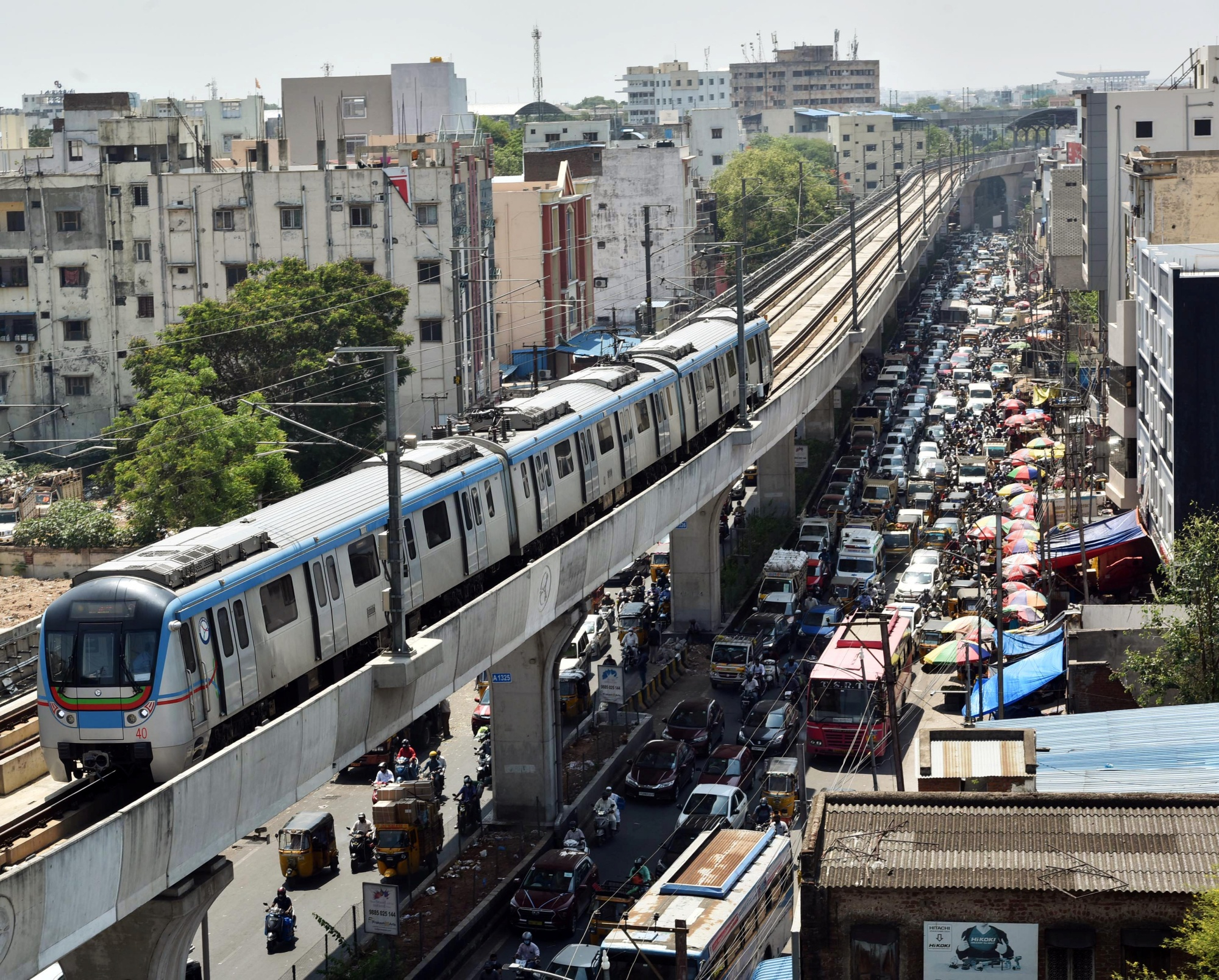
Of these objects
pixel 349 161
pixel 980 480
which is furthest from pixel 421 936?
pixel 349 161

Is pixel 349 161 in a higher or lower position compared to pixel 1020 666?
higher

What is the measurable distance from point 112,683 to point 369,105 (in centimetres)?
7314

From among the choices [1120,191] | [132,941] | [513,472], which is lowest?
[132,941]

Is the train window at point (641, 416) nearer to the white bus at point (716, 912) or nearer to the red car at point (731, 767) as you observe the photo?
the red car at point (731, 767)

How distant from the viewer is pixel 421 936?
26734mm

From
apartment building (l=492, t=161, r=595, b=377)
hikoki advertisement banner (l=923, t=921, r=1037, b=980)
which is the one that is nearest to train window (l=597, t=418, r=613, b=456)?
hikoki advertisement banner (l=923, t=921, r=1037, b=980)

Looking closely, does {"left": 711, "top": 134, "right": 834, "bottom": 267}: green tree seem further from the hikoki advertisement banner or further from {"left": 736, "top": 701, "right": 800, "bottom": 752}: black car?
the hikoki advertisement banner

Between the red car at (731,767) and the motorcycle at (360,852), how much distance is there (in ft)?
22.7

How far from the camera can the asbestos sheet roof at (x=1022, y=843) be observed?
60.7ft

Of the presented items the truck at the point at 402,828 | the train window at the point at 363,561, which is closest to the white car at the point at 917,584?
the truck at the point at 402,828

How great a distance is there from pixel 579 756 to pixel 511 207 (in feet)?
148

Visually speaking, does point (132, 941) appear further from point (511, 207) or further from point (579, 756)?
point (511, 207)

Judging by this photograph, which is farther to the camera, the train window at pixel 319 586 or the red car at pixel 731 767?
the red car at pixel 731 767

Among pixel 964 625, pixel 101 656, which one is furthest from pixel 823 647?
pixel 101 656
